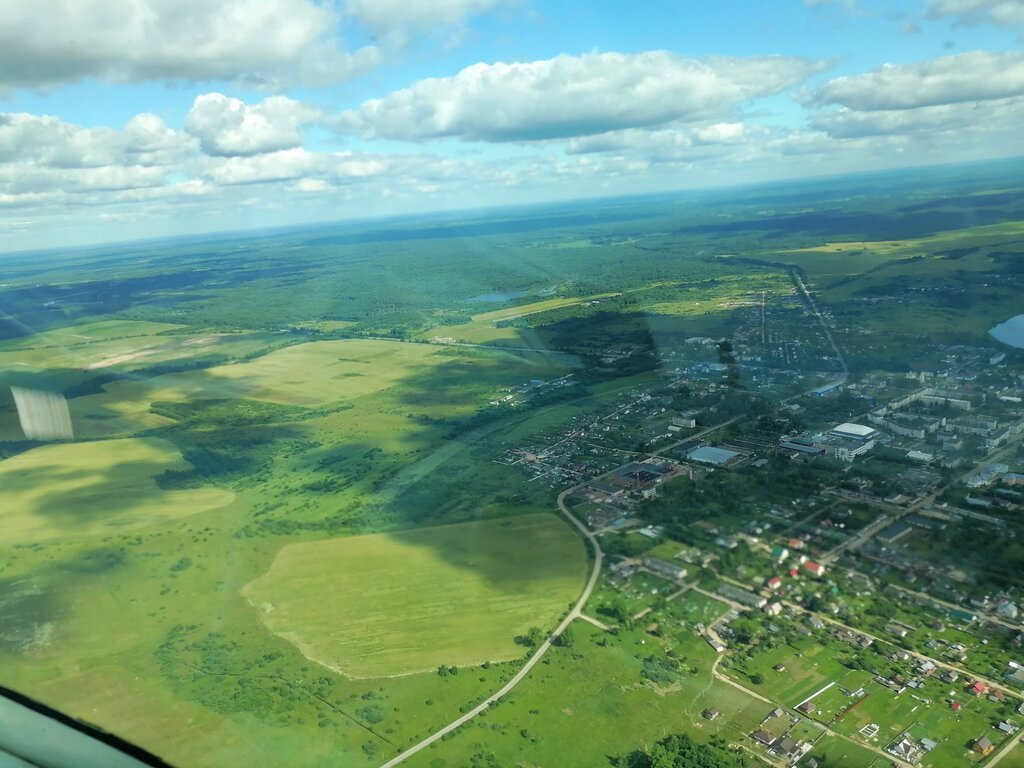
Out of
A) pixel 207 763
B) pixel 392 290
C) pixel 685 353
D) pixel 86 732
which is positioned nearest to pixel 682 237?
pixel 392 290

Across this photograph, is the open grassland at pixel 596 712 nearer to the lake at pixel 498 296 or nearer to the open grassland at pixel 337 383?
the open grassland at pixel 337 383

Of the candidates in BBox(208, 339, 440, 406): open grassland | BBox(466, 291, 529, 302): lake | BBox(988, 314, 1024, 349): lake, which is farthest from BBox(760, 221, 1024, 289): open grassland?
BBox(208, 339, 440, 406): open grassland

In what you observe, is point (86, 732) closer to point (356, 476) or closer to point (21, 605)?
point (21, 605)

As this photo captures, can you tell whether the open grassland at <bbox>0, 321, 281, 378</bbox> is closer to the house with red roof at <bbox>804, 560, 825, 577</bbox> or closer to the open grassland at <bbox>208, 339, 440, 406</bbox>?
the open grassland at <bbox>208, 339, 440, 406</bbox>

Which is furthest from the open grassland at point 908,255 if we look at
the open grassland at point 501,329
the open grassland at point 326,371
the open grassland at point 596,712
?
the open grassland at point 596,712

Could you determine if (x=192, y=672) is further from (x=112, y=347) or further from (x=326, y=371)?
(x=112, y=347)

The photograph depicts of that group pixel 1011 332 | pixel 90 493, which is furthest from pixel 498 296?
pixel 90 493
